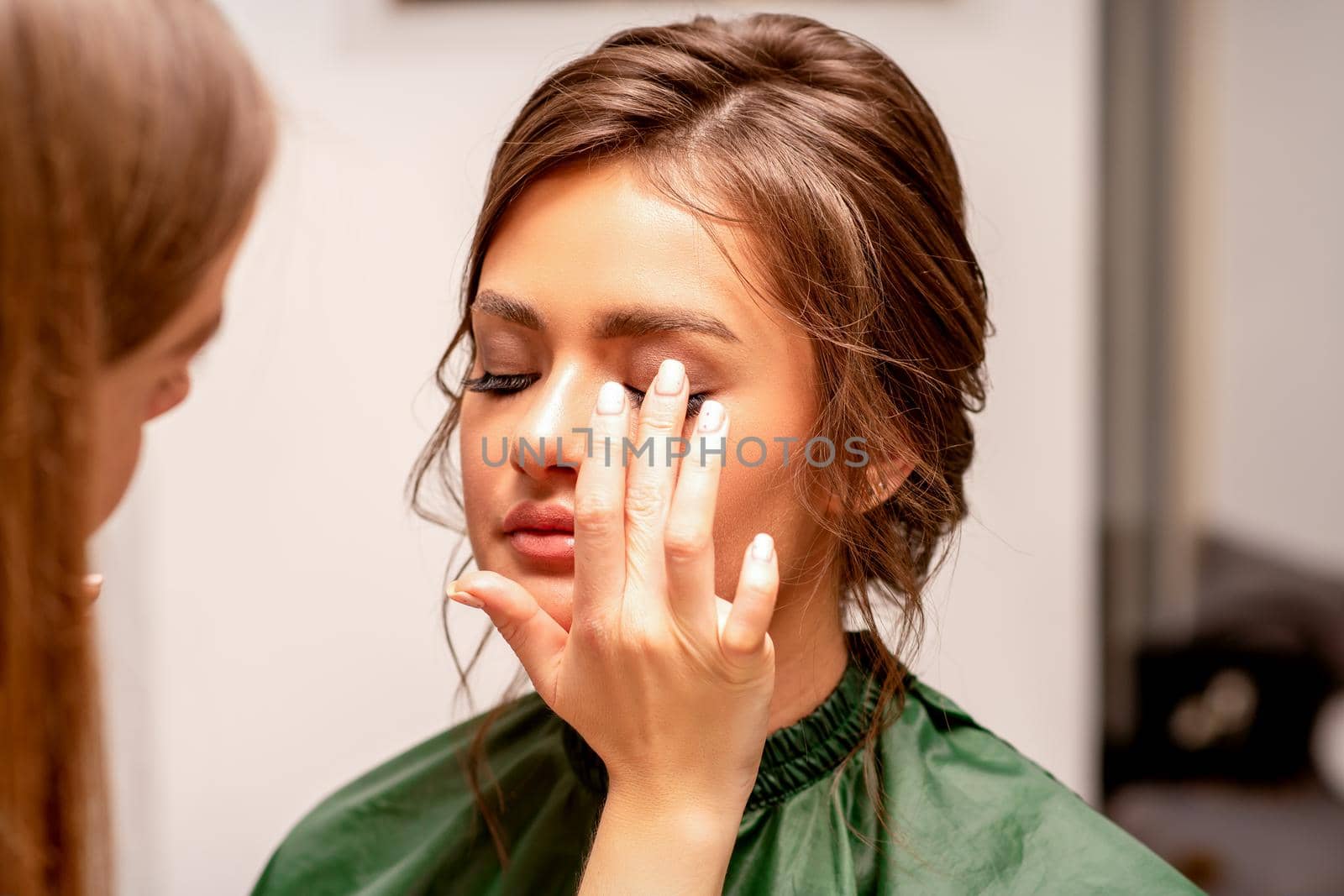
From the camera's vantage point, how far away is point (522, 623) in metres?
0.72

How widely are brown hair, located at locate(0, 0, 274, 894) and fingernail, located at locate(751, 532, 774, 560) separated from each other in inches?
13.2

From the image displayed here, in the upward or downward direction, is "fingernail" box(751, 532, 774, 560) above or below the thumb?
above

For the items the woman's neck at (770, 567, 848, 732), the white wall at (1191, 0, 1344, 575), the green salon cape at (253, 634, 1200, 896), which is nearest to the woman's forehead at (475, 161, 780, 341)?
the woman's neck at (770, 567, 848, 732)

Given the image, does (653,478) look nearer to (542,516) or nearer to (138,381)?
(542,516)

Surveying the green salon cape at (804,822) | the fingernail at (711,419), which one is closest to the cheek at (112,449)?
the fingernail at (711,419)

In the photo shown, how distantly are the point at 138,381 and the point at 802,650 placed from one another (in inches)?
19.6

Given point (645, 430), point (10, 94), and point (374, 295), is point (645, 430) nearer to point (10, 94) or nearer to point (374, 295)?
point (10, 94)

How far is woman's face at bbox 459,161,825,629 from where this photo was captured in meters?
0.73

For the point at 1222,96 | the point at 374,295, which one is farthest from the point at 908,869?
the point at 1222,96

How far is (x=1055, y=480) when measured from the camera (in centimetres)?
145

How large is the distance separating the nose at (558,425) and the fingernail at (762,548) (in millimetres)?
142

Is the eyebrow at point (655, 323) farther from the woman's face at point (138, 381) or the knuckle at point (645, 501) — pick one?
the woman's face at point (138, 381)

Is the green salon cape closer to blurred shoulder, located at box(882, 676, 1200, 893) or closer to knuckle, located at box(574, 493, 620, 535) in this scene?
blurred shoulder, located at box(882, 676, 1200, 893)

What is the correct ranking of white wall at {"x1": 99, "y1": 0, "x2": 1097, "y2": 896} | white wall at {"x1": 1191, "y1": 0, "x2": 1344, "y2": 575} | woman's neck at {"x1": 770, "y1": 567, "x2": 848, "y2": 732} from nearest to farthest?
woman's neck at {"x1": 770, "y1": 567, "x2": 848, "y2": 732}
white wall at {"x1": 99, "y1": 0, "x2": 1097, "y2": 896}
white wall at {"x1": 1191, "y1": 0, "x2": 1344, "y2": 575}
